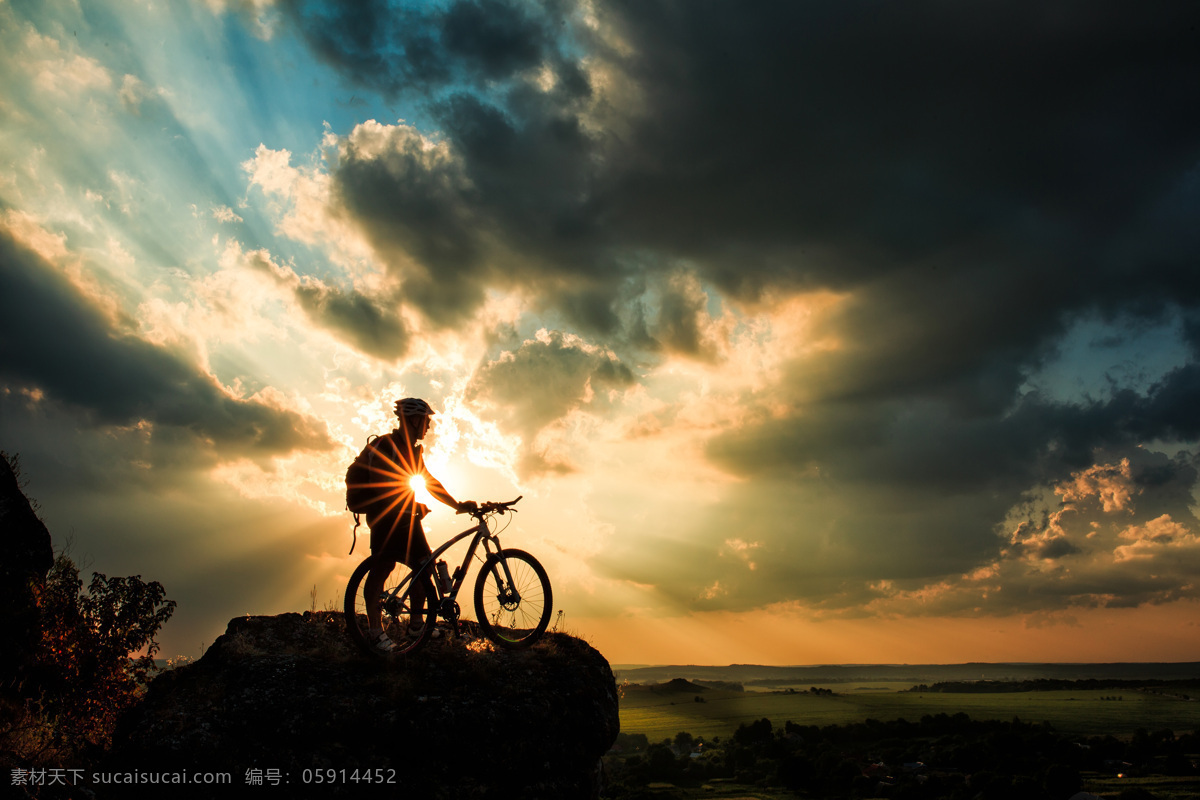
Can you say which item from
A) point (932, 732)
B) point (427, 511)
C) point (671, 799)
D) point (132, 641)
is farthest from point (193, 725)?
point (932, 732)

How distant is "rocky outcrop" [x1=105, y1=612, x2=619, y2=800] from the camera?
6840 millimetres

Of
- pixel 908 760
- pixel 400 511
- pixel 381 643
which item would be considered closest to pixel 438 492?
pixel 400 511

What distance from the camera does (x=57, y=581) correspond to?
19266 millimetres

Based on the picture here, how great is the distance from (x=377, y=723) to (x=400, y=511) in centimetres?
275

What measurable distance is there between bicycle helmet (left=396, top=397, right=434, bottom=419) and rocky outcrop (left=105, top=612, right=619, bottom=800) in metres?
3.57

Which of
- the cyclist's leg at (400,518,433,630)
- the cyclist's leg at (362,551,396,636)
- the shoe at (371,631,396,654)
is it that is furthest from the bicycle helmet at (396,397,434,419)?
the shoe at (371,631,396,654)

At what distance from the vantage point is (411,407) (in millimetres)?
8727

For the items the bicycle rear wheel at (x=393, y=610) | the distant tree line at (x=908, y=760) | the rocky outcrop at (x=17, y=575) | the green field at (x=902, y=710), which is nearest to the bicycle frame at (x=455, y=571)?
the bicycle rear wheel at (x=393, y=610)

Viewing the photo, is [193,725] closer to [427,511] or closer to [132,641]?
[427,511]

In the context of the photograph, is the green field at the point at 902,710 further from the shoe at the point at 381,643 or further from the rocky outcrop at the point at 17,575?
the shoe at the point at 381,643

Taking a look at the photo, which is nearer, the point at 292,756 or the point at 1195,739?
the point at 292,756

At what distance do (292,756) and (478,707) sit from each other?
87.2 inches

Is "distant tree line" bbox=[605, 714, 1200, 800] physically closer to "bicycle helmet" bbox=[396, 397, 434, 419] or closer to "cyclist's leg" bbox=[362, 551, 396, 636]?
"cyclist's leg" bbox=[362, 551, 396, 636]

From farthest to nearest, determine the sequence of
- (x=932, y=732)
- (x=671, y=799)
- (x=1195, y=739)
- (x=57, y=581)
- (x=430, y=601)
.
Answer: (x=932, y=732) < (x=1195, y=739) < (x=671, y=799) < (x=57, y=581) < (x=430, y=601)
